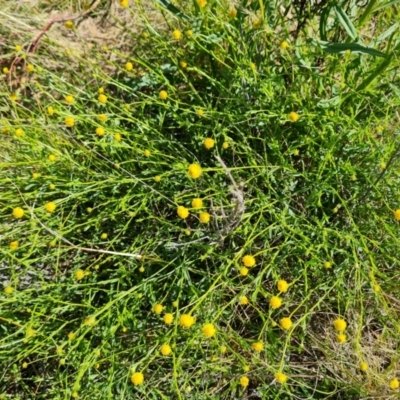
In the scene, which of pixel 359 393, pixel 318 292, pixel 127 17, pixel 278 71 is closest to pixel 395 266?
pixel 318 292

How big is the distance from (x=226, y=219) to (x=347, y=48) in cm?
51

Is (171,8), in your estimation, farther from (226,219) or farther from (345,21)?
(226,219)

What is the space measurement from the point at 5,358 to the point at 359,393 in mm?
1084

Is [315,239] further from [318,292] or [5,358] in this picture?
[5,358]

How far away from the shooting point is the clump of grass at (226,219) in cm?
132

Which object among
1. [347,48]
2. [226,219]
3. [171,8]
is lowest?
[226,219]

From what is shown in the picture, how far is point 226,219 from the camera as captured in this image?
126 cm

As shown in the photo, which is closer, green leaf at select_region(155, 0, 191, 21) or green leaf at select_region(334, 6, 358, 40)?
green leaf at select_region(334, 6, 358, 40)

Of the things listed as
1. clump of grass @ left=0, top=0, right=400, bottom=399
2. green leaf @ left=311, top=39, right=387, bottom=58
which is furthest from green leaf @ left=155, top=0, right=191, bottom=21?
green leaf @ left=311, top=39, right=387, bottom=58

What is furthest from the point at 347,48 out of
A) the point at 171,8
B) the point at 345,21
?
the point at 171,8

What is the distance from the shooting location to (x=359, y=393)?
1514mm

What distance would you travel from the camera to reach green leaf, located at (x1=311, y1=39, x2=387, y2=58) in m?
1.17

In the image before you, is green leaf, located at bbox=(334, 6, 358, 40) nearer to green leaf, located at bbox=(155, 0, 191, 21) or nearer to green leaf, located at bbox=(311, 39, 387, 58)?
green leaf, located at bbox=(311, 39, 387, 58)

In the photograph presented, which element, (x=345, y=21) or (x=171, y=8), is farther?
(x=171, y=8)
